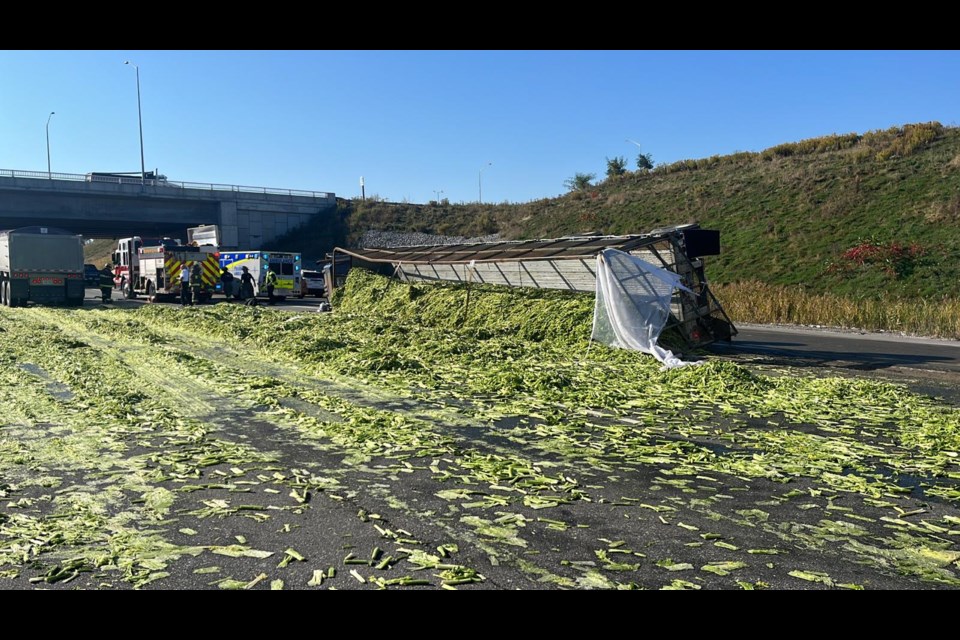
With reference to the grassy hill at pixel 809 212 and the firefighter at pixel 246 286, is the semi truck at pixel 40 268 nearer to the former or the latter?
the firefighter at pixel 246 286

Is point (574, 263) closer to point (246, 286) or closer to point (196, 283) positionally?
point (196, 283)

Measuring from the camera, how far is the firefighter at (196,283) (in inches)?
1283

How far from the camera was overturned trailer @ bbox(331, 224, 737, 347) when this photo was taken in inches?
578

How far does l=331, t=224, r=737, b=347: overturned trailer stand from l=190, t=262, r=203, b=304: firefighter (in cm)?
1191

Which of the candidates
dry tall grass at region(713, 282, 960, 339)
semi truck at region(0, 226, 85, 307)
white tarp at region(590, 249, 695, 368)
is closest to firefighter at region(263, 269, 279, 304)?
semi truck at region(0, 226, 85, 307)

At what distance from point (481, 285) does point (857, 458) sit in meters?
13.1

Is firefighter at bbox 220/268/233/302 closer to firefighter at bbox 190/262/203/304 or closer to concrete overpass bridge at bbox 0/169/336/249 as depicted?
firefighter at bbox 190/262/203/304

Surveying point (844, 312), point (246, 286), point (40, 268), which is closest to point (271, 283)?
point (246, 286)

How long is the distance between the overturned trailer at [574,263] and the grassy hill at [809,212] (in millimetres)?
4235

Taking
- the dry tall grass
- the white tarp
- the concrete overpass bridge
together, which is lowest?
the dry tall grass

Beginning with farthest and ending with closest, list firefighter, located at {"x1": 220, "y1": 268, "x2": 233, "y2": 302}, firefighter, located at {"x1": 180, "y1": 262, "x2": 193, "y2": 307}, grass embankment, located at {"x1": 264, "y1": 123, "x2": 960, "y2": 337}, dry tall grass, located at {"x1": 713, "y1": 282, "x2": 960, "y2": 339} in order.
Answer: firefighter, located at {"x1": 220, "y1": 268, "x2": 233, "y2": 302} → firefighter, located at {"x1": 180, "y1": 262, "x2": 193, "y2": 307} → grass embankment, located at {"x1": 264, "y1": 123, "x2": 960, "y2": 337} → dry tall grass, located at {"x1": 713, "y1": 282, "x2": 960, "y2": 339}

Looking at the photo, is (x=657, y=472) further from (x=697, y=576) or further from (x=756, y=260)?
(x=756, y=260)

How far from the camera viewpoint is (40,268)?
3005cm

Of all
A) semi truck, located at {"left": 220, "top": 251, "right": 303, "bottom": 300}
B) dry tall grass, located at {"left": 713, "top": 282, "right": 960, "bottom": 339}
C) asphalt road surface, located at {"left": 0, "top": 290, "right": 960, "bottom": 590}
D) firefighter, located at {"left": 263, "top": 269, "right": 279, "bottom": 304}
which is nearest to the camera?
asphalt road surface, located at {"left": 0, "top": 290, "right": 960, "bottom": 590}
